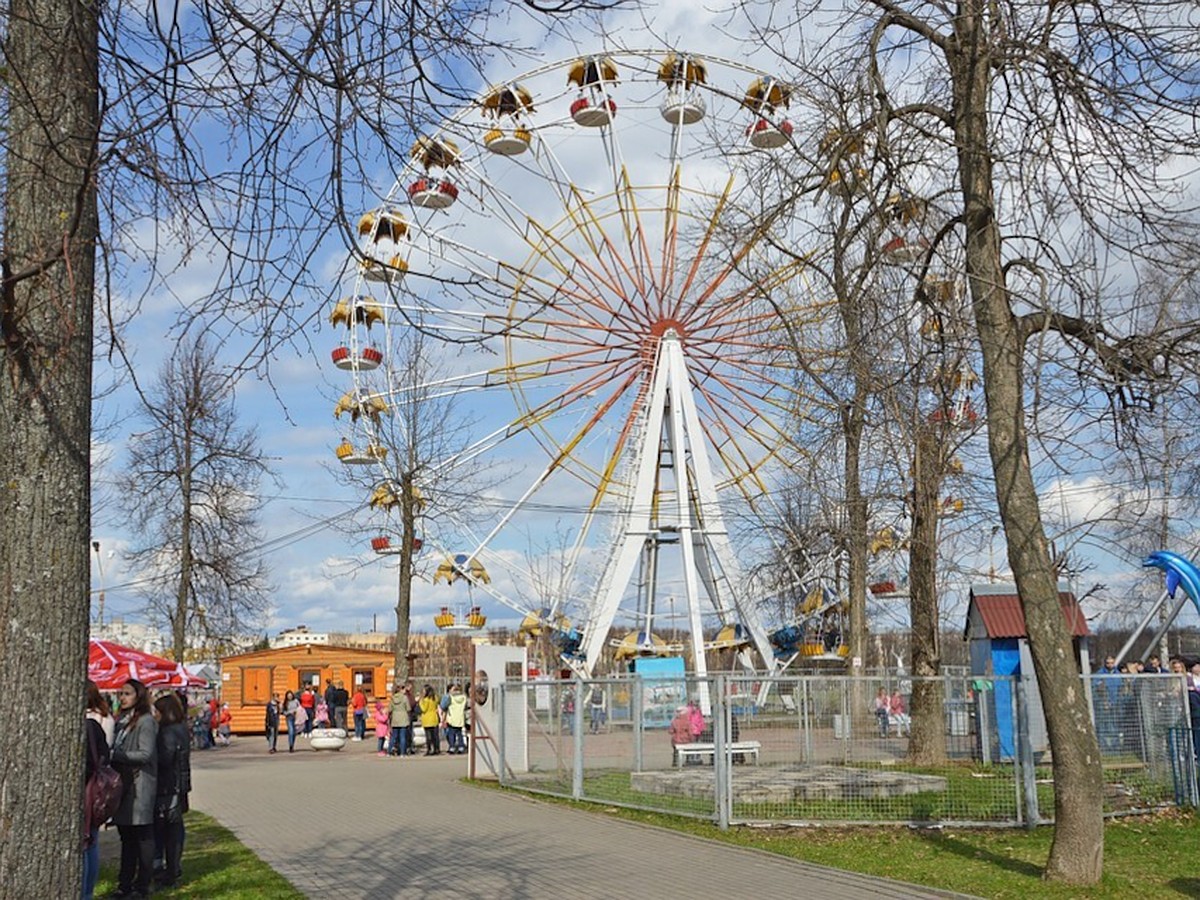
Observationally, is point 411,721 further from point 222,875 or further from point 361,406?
point 222,875

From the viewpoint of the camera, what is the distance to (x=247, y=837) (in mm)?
13602

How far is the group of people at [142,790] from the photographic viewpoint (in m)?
9.55

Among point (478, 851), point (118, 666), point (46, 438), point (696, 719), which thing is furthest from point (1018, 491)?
point (118, 666)

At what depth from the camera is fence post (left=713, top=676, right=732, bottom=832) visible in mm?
13305

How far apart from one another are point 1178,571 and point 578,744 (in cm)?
951

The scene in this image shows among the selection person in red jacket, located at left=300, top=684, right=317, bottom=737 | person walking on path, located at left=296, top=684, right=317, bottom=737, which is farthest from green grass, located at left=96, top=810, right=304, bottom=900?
person in red jacket, located at left=300, top=684, right=317, bottom=737

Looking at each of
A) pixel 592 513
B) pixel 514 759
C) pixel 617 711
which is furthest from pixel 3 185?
pixel 592 513

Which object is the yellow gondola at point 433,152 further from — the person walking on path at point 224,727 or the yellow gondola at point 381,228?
the person walking on path at point 224,727

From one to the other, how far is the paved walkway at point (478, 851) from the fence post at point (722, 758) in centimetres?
62

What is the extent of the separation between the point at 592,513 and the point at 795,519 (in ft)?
21.8

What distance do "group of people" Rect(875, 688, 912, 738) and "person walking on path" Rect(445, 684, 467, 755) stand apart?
1363 centimetres

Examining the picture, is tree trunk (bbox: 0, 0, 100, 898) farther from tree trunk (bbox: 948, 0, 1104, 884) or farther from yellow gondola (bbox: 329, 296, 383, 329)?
yellow gondola (bbox: 329, 296, 383, 329)

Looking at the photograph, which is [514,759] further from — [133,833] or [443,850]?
[133,833]

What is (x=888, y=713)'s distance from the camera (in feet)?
49.2
